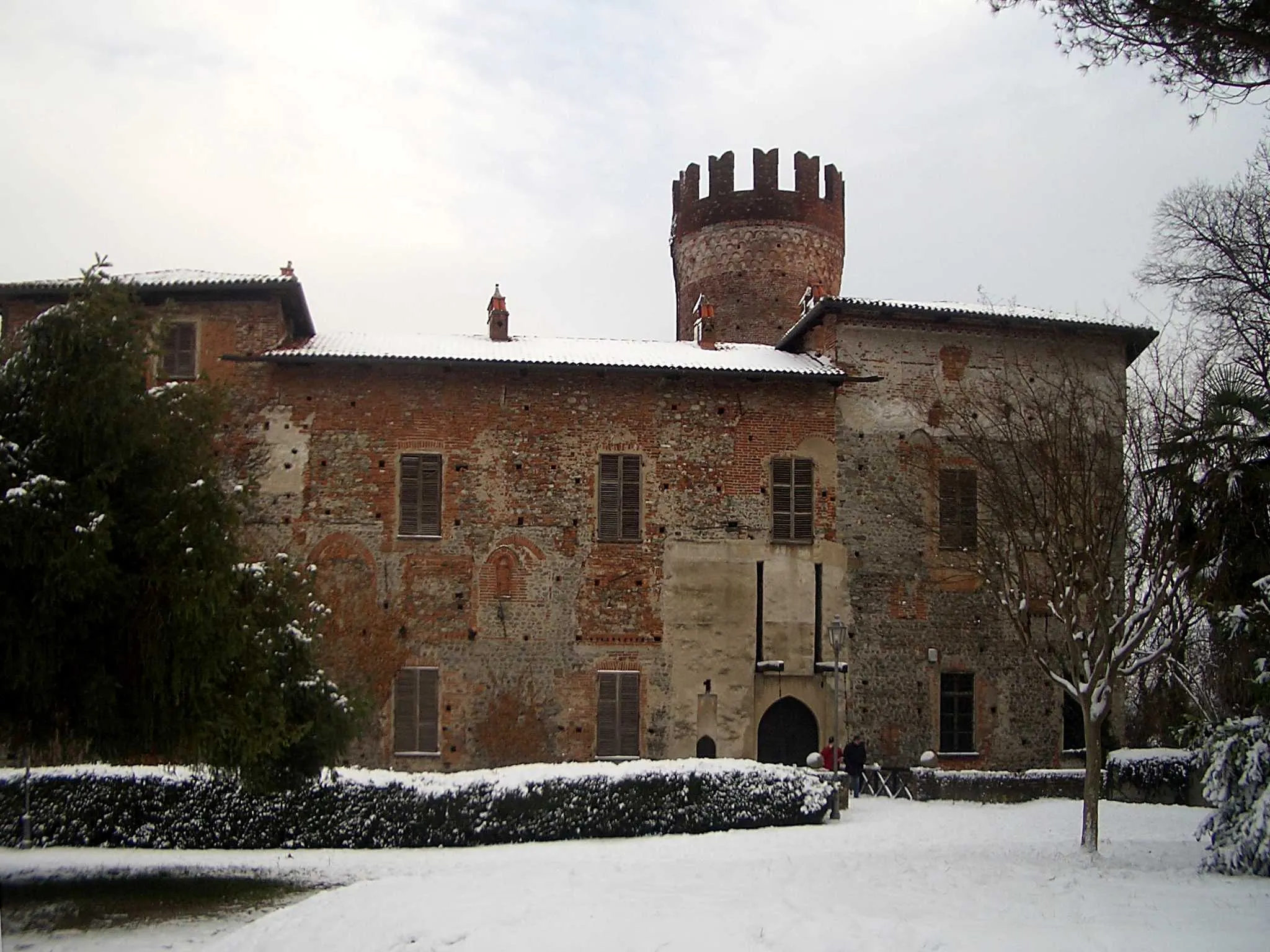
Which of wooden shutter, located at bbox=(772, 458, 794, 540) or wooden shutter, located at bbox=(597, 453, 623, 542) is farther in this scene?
wooden shutter, located at bbox=(772, 458, 794, 540)

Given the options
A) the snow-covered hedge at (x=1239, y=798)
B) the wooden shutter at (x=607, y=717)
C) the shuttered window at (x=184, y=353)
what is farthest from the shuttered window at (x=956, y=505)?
the shuttered window at (x=184, y=353)

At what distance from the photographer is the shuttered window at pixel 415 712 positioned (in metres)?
23.7

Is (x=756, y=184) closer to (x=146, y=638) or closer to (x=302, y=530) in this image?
(x=302, y=530)

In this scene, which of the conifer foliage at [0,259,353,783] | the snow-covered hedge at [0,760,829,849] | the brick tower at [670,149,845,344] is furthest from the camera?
the brick tower at [670,149,845,344]

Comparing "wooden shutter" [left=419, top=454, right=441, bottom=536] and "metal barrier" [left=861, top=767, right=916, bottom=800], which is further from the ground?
"wooden shutter" [left=419, top=454, right=441, bottom=536]

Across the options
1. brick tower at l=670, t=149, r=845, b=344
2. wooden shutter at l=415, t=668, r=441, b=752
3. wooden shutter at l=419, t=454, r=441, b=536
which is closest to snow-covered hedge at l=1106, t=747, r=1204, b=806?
wooden shutter at l=415, t=668, r=441, b=752

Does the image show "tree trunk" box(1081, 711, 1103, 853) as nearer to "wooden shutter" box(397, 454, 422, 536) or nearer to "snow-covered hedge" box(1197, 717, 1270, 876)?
"snow-covered hedge" box(1197, 717, 1270, 876)

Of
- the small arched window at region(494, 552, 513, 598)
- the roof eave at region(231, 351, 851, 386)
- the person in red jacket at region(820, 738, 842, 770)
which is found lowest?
the person in red jacket at region(820, 738, 842, 770)

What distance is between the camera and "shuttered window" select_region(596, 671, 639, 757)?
78.9 feet

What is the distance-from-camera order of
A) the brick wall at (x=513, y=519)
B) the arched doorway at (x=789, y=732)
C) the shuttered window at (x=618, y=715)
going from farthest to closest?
the arched doorway at (x=789, y=732)
the shuttered window at (x=618, y=715)
the brick wall at (x=513, y=519)

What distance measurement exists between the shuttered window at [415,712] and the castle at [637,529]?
0.05 metres

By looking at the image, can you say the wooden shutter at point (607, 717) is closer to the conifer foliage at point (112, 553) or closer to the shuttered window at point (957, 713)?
the shuttered window at point (957, 713)

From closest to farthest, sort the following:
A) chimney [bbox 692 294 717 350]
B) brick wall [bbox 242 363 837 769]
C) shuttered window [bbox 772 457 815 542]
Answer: brick wall [bbox 242 363 837 769], shuttered window [bbox 772 457 815 542], chimney [bbox 692 294 717 350]

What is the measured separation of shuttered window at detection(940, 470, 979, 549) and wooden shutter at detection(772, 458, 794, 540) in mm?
2920
